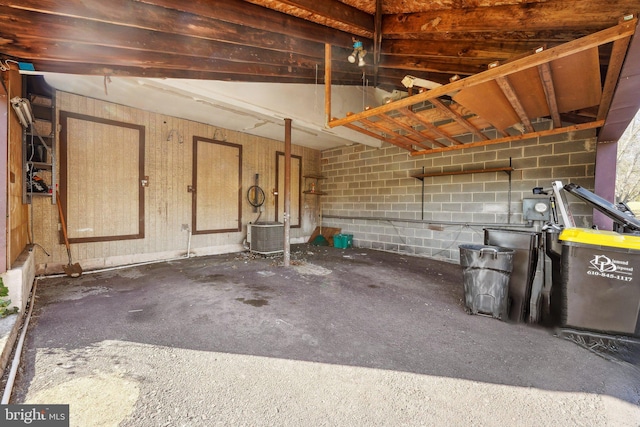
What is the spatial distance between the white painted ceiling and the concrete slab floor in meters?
3.01

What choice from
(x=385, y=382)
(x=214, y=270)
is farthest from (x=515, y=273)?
(x=214, y=270)

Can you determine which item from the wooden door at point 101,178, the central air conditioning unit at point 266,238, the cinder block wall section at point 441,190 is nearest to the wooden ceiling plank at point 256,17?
the wooden door at point 101,178

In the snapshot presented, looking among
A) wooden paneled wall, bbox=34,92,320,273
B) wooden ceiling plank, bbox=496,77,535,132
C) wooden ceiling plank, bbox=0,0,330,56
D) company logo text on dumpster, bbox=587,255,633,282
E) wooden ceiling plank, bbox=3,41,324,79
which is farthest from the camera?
wooden paneled wall, bbox=34,92,320,273

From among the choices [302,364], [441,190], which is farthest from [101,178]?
[441,190]

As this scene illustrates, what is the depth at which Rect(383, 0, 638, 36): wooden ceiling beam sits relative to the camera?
2234 mm

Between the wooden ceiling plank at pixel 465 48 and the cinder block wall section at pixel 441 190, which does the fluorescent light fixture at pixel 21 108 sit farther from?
the cinder block wall section at pixel 441 190

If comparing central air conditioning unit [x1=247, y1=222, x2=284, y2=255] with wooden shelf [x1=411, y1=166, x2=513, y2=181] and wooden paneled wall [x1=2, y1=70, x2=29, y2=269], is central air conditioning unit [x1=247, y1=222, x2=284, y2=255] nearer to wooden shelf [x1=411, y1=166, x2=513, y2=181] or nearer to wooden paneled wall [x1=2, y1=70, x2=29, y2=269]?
wooden shelf [x1=411, y1=166, x2=513, y2=181]

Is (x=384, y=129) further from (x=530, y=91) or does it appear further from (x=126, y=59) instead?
(x=126, y=59)

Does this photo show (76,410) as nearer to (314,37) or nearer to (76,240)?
(314,37)

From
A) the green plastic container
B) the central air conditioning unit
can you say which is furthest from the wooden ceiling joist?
the green plastic container

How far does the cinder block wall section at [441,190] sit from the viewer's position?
465cm

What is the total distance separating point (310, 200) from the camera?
27.9 feet

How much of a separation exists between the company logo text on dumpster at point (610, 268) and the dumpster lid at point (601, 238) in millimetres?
124

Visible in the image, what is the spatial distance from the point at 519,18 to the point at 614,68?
3.01 ft
